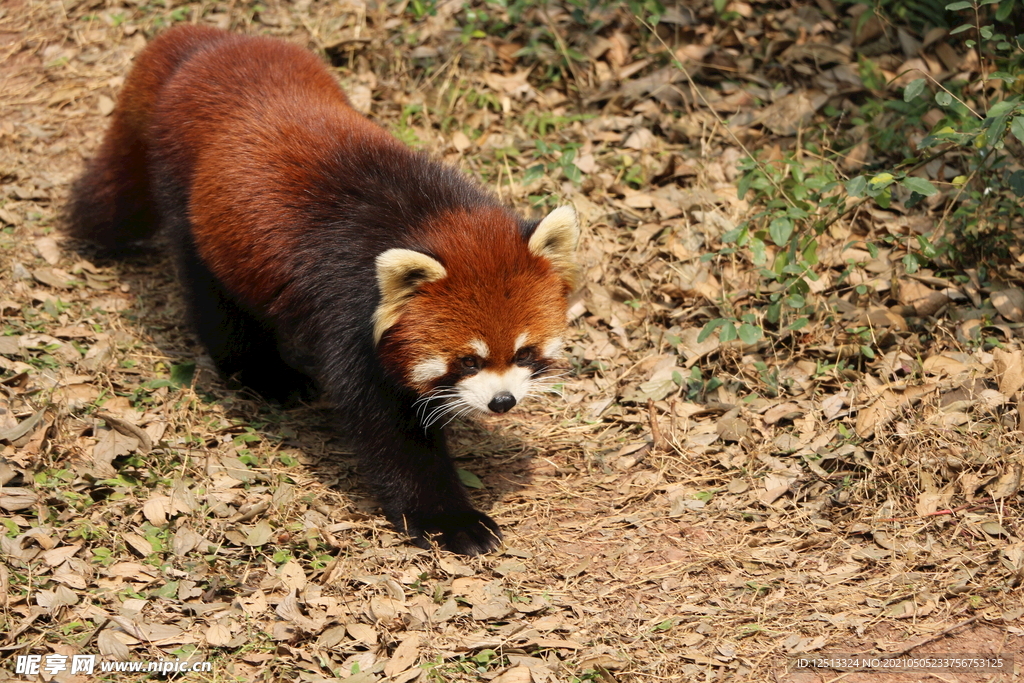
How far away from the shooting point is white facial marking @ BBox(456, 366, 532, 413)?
427cm

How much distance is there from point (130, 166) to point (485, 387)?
349 cm

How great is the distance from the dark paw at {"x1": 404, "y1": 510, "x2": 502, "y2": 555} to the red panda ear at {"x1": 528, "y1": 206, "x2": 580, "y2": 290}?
53.9 inches

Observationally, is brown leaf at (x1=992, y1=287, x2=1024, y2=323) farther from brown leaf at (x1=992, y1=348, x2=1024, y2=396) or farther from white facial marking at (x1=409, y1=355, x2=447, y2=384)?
white facial marking at (x1=409, y1=355, x2=447, y2=384)

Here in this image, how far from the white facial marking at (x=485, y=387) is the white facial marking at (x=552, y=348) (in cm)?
24

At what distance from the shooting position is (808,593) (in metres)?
4.23

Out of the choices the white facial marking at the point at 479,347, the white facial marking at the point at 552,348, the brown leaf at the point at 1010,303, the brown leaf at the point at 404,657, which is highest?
the white facial marking at the point at 479,347

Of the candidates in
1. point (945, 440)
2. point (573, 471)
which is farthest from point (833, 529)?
point (573, 471)

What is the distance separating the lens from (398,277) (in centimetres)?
412

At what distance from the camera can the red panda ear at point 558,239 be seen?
4383 millimetres

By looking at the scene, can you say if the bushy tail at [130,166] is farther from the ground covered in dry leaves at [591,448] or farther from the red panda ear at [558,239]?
the red panda ear at [558,239]

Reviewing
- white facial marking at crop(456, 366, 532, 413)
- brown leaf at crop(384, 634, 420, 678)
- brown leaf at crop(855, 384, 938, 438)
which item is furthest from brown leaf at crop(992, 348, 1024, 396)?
brown leaf at crop(384, 634, 420, 678)

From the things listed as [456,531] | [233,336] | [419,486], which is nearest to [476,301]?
[419,486]

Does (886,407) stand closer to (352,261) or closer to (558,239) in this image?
(558,239)

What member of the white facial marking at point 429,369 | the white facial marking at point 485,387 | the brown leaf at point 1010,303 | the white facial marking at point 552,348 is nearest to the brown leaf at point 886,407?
the brown leaf at point 1010,303
